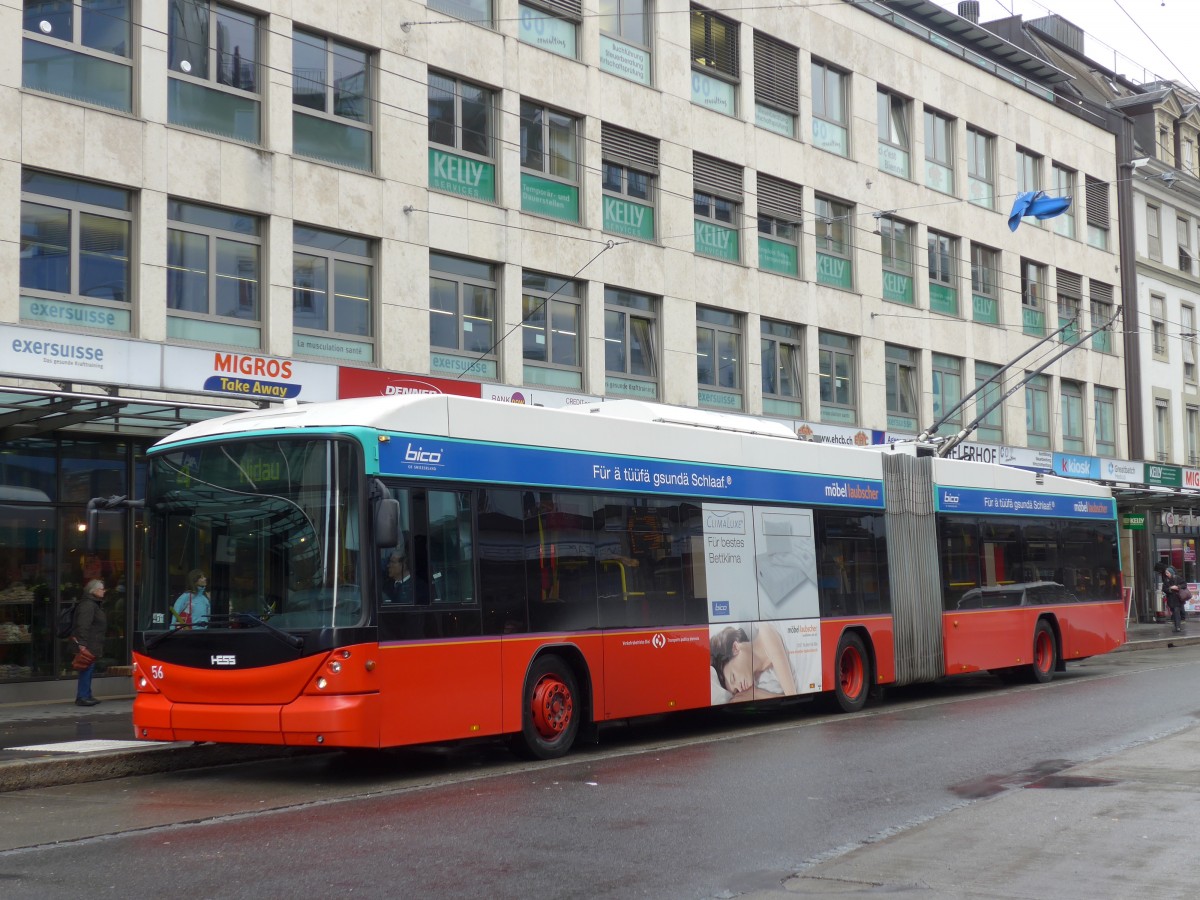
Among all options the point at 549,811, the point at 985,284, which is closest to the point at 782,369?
the point at 985,284

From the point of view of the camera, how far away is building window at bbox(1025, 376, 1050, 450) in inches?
1548

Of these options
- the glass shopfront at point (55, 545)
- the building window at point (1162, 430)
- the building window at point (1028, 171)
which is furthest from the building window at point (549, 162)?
the building window at point (1162, 430)

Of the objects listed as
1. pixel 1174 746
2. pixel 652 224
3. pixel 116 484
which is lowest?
pixel 1174 746

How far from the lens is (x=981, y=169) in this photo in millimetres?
37781

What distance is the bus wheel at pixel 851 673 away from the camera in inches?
697

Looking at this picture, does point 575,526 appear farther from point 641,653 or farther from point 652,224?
point 652,224

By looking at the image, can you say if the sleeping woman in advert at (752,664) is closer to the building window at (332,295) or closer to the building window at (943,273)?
the building window at (332,295)

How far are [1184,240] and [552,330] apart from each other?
99.4 feet

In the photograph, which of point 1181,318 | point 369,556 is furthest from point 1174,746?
point 1181,318

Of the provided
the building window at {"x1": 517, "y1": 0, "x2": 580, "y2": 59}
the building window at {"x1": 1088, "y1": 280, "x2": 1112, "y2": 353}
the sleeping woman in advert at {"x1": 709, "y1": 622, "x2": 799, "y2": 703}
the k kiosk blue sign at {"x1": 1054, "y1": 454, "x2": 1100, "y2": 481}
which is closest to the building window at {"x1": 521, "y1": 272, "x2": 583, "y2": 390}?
the building window at {"x1": 517, "y1": 0, "x2": 580, "y2": 59}

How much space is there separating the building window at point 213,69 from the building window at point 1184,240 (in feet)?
116

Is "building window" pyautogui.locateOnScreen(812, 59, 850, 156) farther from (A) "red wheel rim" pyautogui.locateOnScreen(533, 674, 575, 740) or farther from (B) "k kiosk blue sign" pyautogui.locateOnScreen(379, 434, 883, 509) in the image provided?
(A) "red wheel rim" pyautogui.locateOnScreen(533, 674, 575, 740)

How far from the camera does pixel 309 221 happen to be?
2153 centimetres

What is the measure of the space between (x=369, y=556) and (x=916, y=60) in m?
27.3
